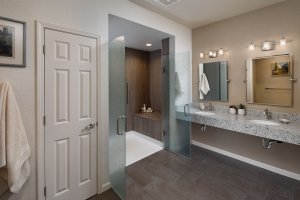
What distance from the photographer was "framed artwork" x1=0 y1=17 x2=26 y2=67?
1.44 meters

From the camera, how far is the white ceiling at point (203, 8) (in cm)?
255

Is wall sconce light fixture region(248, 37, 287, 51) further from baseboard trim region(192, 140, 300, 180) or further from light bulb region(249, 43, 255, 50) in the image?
baseboard trim region(192, 140, 300, 180)

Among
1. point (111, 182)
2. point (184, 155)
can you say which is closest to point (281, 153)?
point (184, 155)

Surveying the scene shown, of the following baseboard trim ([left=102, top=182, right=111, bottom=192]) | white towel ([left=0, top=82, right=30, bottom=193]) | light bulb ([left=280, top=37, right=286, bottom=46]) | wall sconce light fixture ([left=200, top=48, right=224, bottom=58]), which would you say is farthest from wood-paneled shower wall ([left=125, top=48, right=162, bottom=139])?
white towel ([left=0, top=82, right=30, bottom=193])

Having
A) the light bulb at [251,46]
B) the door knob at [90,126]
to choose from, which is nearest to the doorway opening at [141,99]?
the door knob at [90,126]

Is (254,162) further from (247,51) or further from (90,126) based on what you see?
(90,126)

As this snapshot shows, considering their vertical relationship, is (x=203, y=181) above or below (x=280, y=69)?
below

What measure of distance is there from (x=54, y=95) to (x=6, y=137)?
57 cm

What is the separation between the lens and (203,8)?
9.02 feet

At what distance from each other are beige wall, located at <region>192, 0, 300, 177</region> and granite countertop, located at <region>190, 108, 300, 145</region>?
20 cm

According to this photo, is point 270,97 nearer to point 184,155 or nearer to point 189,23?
point 184,155

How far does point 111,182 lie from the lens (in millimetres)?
2246

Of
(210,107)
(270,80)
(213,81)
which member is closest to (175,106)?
(210,107)

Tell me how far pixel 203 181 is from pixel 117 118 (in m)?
1.65
